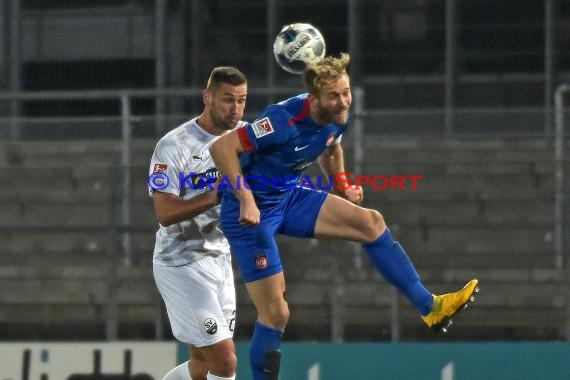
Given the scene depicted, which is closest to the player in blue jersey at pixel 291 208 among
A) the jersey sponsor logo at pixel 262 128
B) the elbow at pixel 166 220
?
Result: the jersey sponsor logo at pixel 262 128

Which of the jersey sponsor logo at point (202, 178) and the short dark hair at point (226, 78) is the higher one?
the short dark hair at point (226, 78)

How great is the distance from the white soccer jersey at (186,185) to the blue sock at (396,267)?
89cm

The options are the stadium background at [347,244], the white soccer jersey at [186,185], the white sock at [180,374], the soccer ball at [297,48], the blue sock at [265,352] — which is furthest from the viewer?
the stadium background at [347,244]

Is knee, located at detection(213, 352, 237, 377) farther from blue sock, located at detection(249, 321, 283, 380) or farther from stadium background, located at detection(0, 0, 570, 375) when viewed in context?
stadium background, located at detection(0, 0, 570, 375)

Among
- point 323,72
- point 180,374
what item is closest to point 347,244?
point 180,374

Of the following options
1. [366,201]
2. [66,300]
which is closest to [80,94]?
[66,300]

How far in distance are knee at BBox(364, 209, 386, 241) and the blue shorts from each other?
0.85ft

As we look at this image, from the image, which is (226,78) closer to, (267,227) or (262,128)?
(262,128)

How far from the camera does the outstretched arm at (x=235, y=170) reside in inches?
254

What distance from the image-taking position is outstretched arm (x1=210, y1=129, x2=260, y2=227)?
254 inches

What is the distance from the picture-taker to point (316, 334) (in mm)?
10172

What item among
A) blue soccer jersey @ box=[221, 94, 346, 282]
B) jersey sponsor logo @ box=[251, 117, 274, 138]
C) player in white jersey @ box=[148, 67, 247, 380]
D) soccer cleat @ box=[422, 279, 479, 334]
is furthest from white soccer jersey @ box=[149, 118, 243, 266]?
soccer cleat @ box=[422, 279, 479, 334]

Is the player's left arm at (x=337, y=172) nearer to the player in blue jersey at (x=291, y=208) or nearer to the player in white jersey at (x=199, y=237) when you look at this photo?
the player in blue jersey at (x=291, y=208)

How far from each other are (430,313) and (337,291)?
3.05 metres
